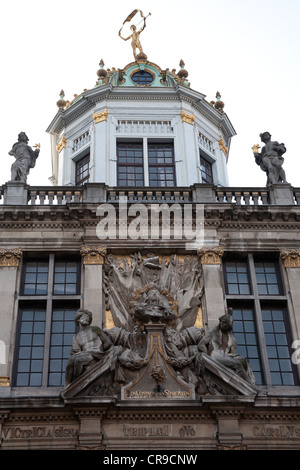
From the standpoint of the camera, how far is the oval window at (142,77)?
2667cm

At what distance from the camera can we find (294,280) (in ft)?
63.4

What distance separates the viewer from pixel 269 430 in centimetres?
1656

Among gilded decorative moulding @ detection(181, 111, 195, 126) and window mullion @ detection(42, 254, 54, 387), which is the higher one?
gilded decorative moulding @ detection(181, 111, 195, 126)

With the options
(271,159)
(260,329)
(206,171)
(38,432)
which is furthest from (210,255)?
(38,432)

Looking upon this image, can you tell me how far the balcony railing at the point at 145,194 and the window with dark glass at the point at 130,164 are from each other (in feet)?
7.10

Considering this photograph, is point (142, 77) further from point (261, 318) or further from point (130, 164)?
point (261, 318)

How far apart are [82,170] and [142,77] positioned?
489cm

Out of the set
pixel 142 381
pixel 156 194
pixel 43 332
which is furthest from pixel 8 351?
pixel 156 194

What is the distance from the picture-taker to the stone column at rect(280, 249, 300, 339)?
61.0 feet

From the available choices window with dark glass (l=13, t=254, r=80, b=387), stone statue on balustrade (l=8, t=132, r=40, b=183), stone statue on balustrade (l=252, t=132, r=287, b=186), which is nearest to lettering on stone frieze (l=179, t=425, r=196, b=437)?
window with dark glass (l=13, t=254, r=80, b=387)

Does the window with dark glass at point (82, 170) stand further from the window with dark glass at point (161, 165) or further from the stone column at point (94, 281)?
the stone column at point (94, 281)

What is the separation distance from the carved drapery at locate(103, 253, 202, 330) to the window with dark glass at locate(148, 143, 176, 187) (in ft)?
14.0

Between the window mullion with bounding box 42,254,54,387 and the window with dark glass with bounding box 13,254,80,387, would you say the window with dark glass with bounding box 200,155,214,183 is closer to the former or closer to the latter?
the window with dark glass with bounding box 13,254,80,387

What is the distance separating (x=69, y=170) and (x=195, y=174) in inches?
172
